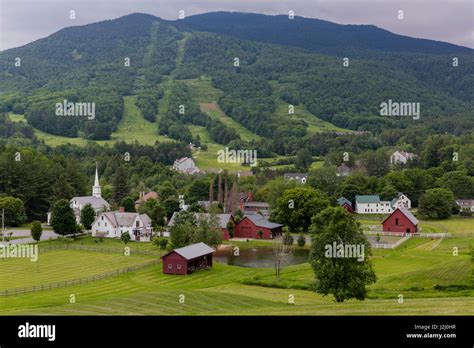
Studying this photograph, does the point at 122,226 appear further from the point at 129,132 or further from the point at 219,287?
the point at 129,132

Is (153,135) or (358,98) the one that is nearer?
(153,135)

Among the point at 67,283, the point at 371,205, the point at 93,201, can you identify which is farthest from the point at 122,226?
the point at 371,205

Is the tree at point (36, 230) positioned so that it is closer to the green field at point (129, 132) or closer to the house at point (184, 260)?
the house at point (184, 260)

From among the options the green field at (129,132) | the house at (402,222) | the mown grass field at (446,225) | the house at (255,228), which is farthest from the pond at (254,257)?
the green field at (129,132)
